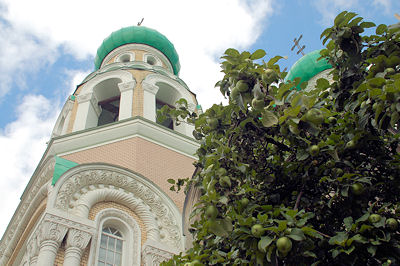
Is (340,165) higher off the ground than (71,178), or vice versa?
(71,178)

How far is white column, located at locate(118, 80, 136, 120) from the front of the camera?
1247 centimetres

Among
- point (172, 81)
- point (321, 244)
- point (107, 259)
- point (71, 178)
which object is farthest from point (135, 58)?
point (321, 244)

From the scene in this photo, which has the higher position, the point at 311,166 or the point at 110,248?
the point at 110,248

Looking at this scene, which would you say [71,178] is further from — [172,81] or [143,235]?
[172,81]

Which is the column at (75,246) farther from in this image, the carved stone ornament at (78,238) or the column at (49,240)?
the column at (49,240)

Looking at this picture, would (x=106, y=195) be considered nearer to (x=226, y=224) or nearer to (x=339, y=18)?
(x=226, y=224)

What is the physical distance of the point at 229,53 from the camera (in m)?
3.99

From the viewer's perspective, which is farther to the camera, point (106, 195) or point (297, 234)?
point (106, 195)

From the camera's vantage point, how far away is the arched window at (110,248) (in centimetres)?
747

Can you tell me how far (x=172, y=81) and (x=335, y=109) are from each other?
11197 millimetres

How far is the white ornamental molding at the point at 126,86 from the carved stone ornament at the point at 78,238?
23.0 feet

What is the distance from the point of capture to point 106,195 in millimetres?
8508

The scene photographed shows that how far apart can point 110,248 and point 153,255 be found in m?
0.71

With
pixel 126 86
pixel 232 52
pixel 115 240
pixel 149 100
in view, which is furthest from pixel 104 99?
pixel 232 52
